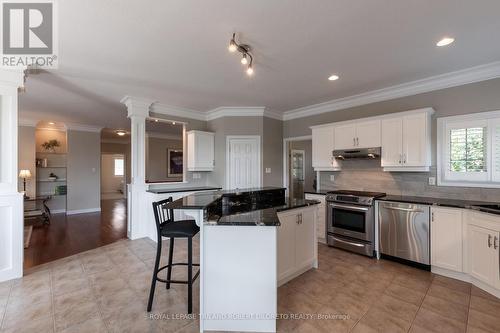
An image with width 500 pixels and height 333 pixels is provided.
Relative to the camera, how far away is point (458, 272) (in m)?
2.82

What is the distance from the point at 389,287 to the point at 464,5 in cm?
282

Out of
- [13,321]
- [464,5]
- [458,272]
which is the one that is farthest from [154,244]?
[464,5]

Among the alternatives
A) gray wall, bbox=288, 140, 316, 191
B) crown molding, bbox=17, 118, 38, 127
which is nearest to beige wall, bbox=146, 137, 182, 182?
crown molding, bbox=17, 118, 38, 127

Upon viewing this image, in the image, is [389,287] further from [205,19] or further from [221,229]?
[205,19]

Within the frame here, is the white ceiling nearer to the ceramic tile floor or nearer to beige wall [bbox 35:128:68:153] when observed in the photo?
the ceramic tile floor

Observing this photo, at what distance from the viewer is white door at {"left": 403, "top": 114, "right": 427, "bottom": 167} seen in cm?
328

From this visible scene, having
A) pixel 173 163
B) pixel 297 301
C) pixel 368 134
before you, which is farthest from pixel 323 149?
pixel 173 163

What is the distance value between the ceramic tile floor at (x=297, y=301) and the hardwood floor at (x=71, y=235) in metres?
0.61

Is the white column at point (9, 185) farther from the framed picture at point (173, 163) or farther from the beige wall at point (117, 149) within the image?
the beige wall at point (117, 149)

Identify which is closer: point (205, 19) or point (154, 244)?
point (205, 19)

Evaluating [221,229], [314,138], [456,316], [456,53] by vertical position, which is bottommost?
[456,316]

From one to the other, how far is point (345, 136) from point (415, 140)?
3.38 feet

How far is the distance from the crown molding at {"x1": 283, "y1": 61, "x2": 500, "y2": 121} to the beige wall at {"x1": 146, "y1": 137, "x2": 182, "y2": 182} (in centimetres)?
565

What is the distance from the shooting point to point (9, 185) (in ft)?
9.32
